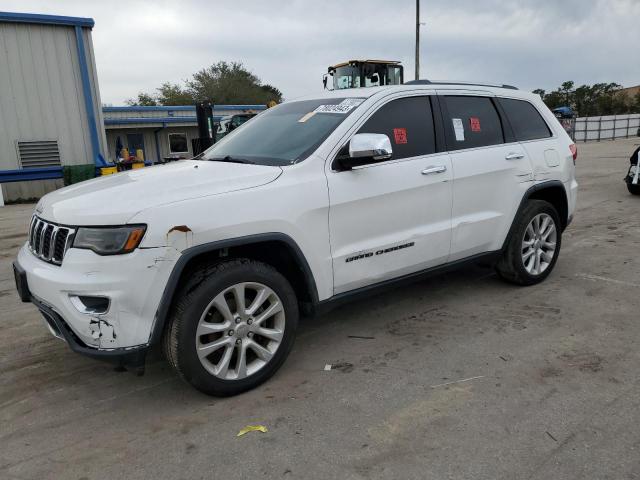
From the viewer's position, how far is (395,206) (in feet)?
11.8

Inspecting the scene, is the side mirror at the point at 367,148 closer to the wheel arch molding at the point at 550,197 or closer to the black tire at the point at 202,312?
the black tire at the point at 202,312

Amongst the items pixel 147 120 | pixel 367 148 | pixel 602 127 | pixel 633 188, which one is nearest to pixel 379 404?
pixel 367 148

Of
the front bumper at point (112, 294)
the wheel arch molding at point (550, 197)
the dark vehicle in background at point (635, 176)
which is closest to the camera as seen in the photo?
the front bumper at point (112, 294)

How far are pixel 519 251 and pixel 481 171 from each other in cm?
91

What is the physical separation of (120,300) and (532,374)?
2.47 metres

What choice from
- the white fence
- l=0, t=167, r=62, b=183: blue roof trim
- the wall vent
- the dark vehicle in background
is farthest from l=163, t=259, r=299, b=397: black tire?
the white fence

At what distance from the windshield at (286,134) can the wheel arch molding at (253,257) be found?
0.58 m

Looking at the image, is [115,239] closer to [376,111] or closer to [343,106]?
[343,106]

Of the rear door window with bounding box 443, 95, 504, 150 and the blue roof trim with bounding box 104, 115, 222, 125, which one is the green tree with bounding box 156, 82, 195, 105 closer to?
the blue roof trim with bounding box 104, 115, 222, 125

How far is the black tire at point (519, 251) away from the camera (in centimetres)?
454

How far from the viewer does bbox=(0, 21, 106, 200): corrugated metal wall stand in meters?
14.0

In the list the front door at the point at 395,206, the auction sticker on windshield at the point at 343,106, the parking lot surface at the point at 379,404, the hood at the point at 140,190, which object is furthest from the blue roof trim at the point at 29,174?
the front door at the point at 395,206

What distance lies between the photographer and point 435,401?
2.95 meters

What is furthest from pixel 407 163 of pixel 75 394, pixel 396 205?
pixel 75 394
